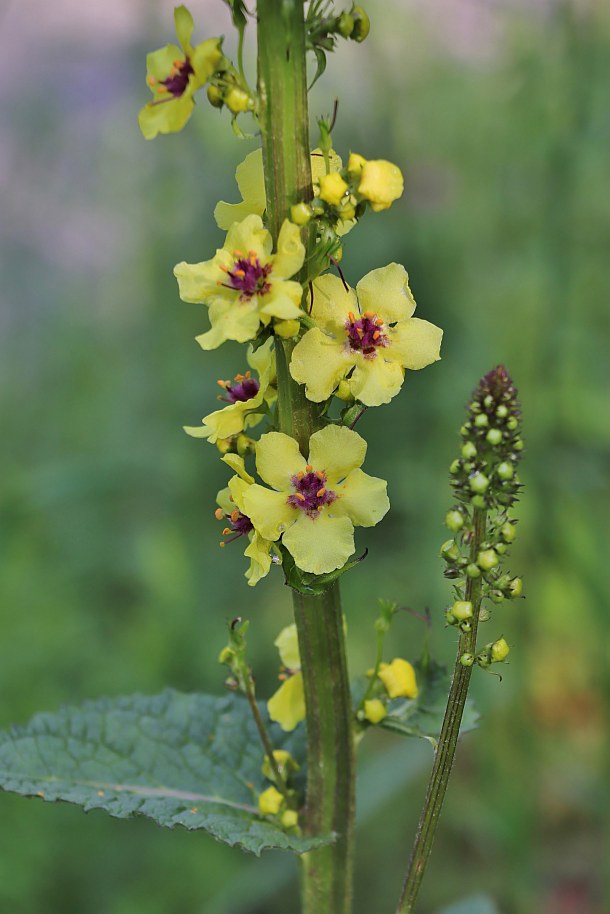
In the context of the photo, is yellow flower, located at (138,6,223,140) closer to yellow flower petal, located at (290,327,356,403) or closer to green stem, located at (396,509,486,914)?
yellow flower petal, located at (290,327,356,403)

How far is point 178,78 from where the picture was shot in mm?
1596

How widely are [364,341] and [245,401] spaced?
9.5 inches

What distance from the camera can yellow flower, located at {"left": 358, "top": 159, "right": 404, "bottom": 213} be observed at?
1577mm

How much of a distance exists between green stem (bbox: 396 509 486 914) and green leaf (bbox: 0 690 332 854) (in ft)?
0.64

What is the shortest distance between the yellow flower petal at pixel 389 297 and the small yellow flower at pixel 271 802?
97cm

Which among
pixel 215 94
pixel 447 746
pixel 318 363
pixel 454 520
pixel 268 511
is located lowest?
pixel 447 746

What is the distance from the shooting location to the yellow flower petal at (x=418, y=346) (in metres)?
1.73

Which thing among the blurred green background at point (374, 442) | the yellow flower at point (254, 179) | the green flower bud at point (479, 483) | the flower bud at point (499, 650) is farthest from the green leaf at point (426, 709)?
the blurred green background at point (374, 442)

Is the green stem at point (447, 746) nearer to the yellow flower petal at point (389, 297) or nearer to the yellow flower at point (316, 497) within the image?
the yellow flower at point (316, 497)

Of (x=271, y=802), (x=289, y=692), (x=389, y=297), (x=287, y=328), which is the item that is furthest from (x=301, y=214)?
(x=271, y=802)

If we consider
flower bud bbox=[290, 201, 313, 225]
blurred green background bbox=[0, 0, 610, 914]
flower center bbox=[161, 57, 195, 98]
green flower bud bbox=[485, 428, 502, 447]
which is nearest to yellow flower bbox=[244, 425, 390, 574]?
green flower bud bbox=[485, 428, 502, 447]

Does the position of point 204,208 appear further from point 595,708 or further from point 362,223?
point 595,708

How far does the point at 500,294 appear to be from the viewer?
5461mm

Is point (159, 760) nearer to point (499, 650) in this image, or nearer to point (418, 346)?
point (499, 650)
